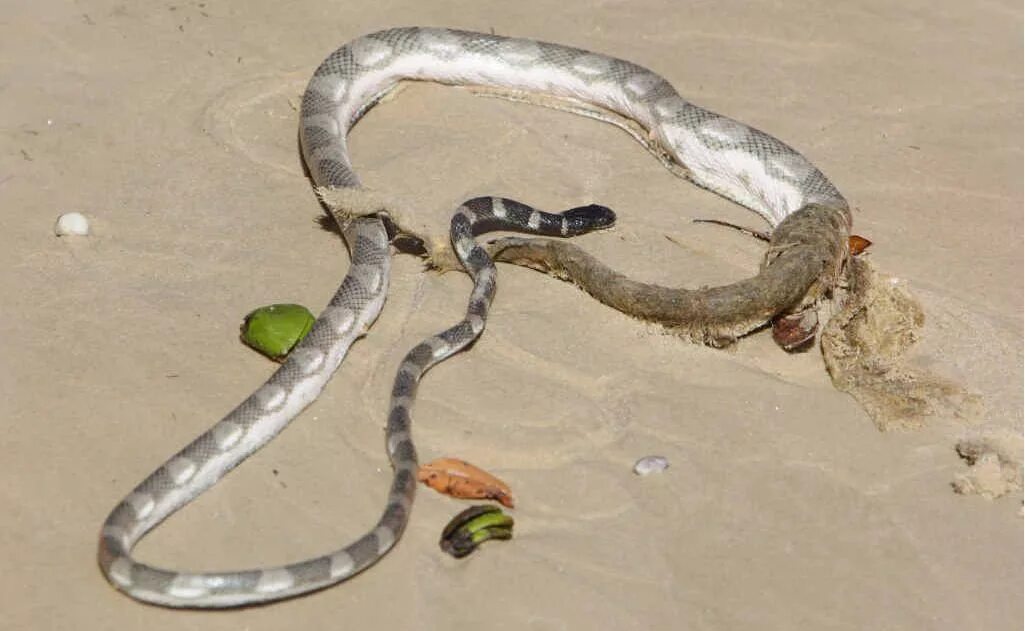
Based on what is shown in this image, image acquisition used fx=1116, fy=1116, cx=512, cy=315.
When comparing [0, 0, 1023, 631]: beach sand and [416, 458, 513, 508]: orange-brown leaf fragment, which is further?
[416, 458, 513, 508]: orange-brown leaf fragment

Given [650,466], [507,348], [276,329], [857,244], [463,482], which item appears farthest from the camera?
[857,244]

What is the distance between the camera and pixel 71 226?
261 inches

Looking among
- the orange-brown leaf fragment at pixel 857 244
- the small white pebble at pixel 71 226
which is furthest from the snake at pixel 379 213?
the small white pebble at pixel 71 226

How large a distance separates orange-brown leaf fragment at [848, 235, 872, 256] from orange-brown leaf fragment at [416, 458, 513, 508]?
3025mm

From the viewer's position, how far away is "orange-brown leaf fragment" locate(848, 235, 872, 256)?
7.02 metres

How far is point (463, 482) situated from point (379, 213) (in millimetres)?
2055

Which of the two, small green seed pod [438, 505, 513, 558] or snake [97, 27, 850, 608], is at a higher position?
snake [97, 27, 850, 608]

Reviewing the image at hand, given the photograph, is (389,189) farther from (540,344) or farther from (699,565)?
(699,565)

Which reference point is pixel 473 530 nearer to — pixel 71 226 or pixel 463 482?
pixel 463 482

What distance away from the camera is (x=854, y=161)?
799 centimetres

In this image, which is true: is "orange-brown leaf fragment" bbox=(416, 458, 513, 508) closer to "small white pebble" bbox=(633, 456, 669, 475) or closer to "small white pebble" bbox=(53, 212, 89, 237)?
"small white pebble" bbox=(633, 456, 669, 475)

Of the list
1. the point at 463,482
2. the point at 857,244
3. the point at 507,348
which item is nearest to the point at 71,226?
the point at 507,348

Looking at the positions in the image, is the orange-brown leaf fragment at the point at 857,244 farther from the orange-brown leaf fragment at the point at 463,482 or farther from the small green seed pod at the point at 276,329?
the small green seed pod at the point at 276,329

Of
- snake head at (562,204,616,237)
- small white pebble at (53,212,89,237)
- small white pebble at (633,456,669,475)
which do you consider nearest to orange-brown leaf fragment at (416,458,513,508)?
small white pebble at (633,456,669,475)
